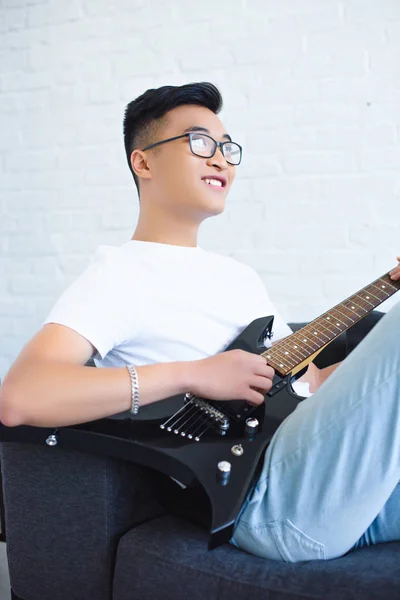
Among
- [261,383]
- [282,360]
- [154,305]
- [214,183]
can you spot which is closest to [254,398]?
[261,383]

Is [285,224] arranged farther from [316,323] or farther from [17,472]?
[17,472]

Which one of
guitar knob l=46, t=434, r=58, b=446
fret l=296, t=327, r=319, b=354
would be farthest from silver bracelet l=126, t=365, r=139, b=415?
fret l=296, t=327, r=319, b=354

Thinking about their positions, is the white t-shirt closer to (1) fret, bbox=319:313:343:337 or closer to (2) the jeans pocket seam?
(1) fret, bbox=319:313:343:337

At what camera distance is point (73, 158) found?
6.77 ft

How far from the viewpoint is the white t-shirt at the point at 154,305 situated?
89 cm

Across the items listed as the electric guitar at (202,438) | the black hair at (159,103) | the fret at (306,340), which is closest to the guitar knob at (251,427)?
the electric guitar at (202,438)

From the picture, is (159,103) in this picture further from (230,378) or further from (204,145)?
(230,378)

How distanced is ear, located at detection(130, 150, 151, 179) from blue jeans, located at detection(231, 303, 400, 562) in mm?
628

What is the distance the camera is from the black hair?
47.1 inches

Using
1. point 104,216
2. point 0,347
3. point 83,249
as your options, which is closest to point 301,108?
point 104,216

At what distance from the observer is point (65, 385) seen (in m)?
0.76

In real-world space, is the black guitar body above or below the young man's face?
below

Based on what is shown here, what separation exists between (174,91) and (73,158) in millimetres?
965

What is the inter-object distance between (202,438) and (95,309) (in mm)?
259
